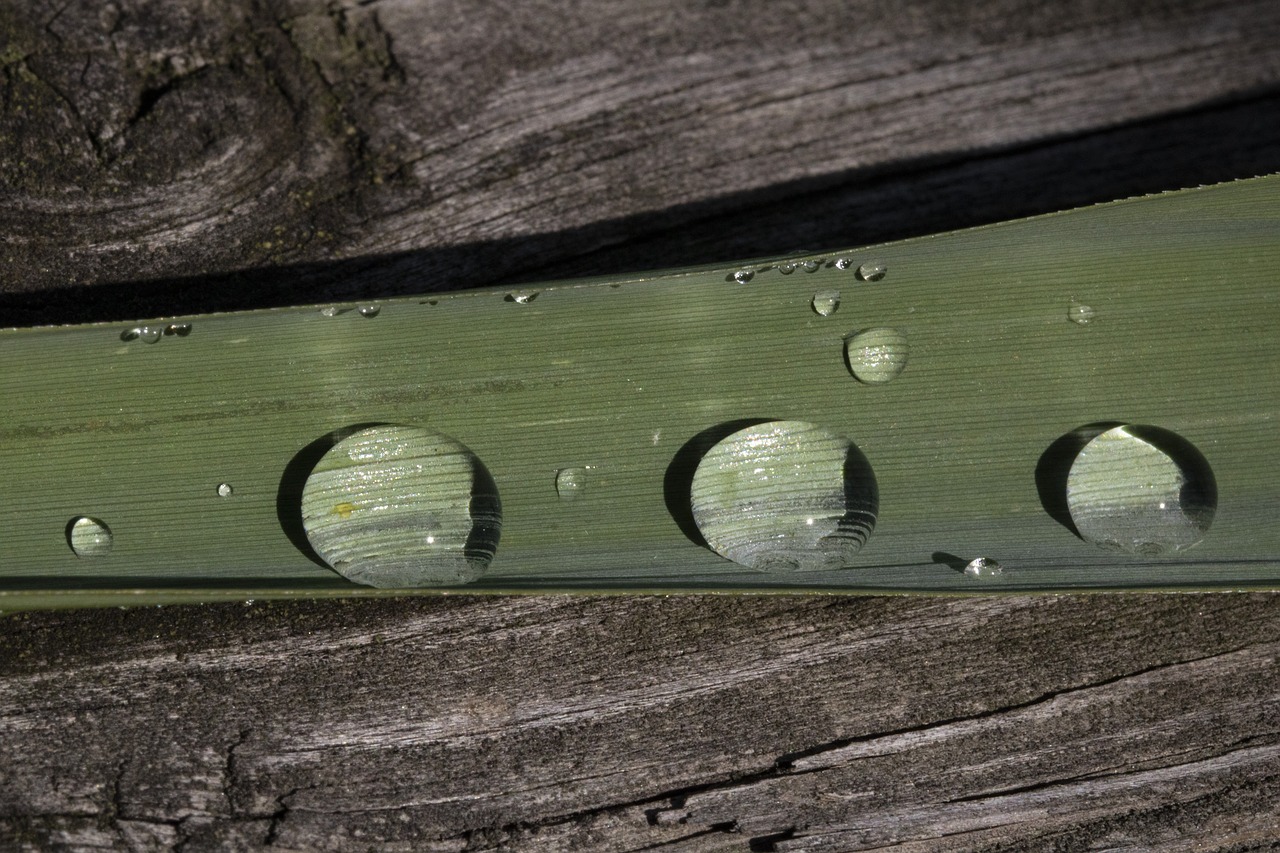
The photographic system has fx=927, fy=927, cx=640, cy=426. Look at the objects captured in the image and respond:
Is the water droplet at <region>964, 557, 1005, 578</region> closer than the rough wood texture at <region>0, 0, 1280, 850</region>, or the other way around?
the water droplet at <region>964, 557, 1005, 578</region>

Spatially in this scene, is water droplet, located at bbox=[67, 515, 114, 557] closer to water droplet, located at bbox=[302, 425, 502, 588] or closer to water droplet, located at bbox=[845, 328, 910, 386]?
water droplet, located at bbox=[302, 425, 502, 588]

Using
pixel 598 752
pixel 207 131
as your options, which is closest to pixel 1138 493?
pixel 598 752

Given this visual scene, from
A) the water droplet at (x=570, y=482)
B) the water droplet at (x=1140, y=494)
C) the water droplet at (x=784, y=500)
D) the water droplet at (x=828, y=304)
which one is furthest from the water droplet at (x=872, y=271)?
the water droplet at (x=570, y=482)

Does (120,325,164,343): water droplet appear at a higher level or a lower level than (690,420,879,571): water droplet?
higher

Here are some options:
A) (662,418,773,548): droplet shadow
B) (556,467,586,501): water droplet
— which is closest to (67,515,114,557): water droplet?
(556,467,586,501): water droplet

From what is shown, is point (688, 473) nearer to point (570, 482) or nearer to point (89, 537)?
point (570, 482)

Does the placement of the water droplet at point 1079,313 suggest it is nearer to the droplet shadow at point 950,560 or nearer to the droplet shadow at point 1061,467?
the droplet shadow at point 1061,467

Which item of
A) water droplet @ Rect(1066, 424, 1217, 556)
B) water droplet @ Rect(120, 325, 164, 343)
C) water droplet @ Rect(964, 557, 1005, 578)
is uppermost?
water droplet @ Rect(120, 325, 164, 343)

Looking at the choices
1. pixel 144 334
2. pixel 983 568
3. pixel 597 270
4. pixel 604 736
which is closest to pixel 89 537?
pixel 144 334
